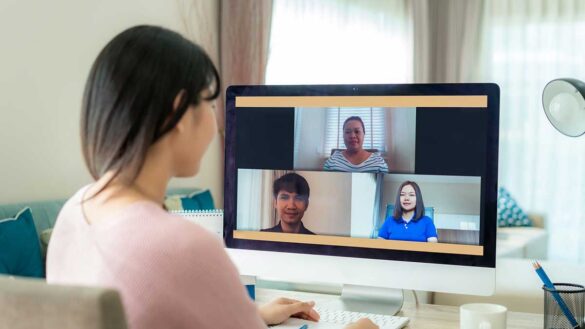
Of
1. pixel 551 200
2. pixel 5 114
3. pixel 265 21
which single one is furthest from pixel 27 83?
pixel 551 200

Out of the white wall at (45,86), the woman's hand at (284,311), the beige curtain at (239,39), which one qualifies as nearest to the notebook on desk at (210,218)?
the woman's hand at (284,311)

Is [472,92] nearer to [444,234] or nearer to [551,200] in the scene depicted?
[444,234]

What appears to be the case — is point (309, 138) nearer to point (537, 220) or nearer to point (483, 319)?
point (483, 319)

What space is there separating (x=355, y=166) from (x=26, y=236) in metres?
1.15

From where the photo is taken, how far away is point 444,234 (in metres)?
1.59

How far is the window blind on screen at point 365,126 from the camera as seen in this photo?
1.63 m

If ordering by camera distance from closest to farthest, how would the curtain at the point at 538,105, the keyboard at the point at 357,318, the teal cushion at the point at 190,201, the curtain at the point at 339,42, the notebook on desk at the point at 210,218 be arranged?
the keyboard at the point at 357,318, the notebook on desk at the point at 210,218, the teal cushion at the point at 190,201, the curtain at the point at 339,42, the curtain at the point at 538,105

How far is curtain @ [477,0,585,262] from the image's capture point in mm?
5520

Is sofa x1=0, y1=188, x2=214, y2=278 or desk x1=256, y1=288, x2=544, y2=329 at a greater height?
sofa x1=0, y1=188, x2=214, y2=278

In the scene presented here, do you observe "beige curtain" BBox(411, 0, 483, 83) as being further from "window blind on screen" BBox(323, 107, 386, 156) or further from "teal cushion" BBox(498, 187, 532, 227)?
"window blind on screen" BBox(323, 107, 386, 156)

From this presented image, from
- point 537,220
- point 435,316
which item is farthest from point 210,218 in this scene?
point 537,220

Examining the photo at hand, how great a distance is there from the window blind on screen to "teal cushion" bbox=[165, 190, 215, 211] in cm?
161

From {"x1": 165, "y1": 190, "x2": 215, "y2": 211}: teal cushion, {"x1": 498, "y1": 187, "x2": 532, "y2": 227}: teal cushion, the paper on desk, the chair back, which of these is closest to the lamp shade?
the paper on desk

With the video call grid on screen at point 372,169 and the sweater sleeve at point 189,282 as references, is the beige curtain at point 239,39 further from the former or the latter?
the sweater sleeve at point 189,282
